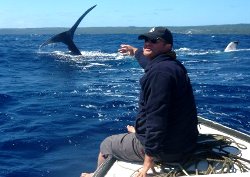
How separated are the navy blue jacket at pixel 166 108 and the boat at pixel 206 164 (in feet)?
0.89

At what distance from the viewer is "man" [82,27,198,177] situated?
5203 millimetres

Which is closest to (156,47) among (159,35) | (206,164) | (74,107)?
(159,35)

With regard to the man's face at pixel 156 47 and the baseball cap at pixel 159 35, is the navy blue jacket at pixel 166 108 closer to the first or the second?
the man's face at pixel 156 47

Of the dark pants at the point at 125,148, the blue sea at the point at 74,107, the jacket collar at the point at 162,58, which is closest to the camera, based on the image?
the jacket collar at the point at 162,58

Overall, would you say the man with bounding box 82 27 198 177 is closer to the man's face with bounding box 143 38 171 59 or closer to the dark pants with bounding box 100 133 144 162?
the man's face with bounding box 143 38 171 59

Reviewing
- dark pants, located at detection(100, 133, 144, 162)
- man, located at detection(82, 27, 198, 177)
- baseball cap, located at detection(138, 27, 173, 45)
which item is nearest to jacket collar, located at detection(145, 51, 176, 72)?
man, located at detection(82, 27, 198, 177)

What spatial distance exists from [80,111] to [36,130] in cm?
248

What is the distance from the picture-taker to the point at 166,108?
5195mm

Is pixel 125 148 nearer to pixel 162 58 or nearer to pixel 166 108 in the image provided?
pixel 166 108

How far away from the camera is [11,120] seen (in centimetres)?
1285

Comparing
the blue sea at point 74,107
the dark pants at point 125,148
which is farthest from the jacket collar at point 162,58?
the blue sea at point 74,107

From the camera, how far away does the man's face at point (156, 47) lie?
18.0ft

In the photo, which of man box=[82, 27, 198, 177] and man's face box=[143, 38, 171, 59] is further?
man's face box=[143, 38, 171, 59]

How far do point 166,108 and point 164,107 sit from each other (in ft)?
0.10
